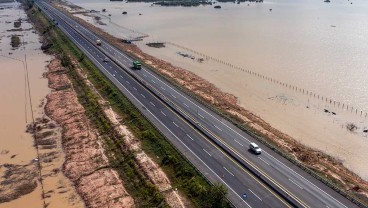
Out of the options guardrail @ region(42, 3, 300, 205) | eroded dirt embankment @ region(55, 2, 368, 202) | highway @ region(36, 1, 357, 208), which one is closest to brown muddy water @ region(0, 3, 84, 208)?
highway @ region(36, 1, 357, 208)

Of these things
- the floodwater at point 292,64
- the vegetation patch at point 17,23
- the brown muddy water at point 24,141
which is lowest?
the brown muddy water at point 24,141

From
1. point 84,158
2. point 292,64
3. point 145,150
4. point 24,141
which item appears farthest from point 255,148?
point 292,64


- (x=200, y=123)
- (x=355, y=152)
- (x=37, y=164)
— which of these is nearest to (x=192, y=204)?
(x=200, y=123)

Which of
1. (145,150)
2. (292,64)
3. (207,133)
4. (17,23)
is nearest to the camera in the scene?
(145,150)

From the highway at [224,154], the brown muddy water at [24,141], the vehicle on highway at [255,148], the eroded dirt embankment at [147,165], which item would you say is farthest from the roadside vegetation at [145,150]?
the vehicle on highway at [255,148]

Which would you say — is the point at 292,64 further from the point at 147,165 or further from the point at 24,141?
the point at 24,141

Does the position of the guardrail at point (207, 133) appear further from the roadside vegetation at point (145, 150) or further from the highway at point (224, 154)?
the roadside vegetation at point (145, 150)

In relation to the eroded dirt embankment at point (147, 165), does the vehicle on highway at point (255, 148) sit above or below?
above

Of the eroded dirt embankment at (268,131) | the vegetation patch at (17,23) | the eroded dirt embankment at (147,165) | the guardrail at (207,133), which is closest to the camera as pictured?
the guardrail at (207,133)
